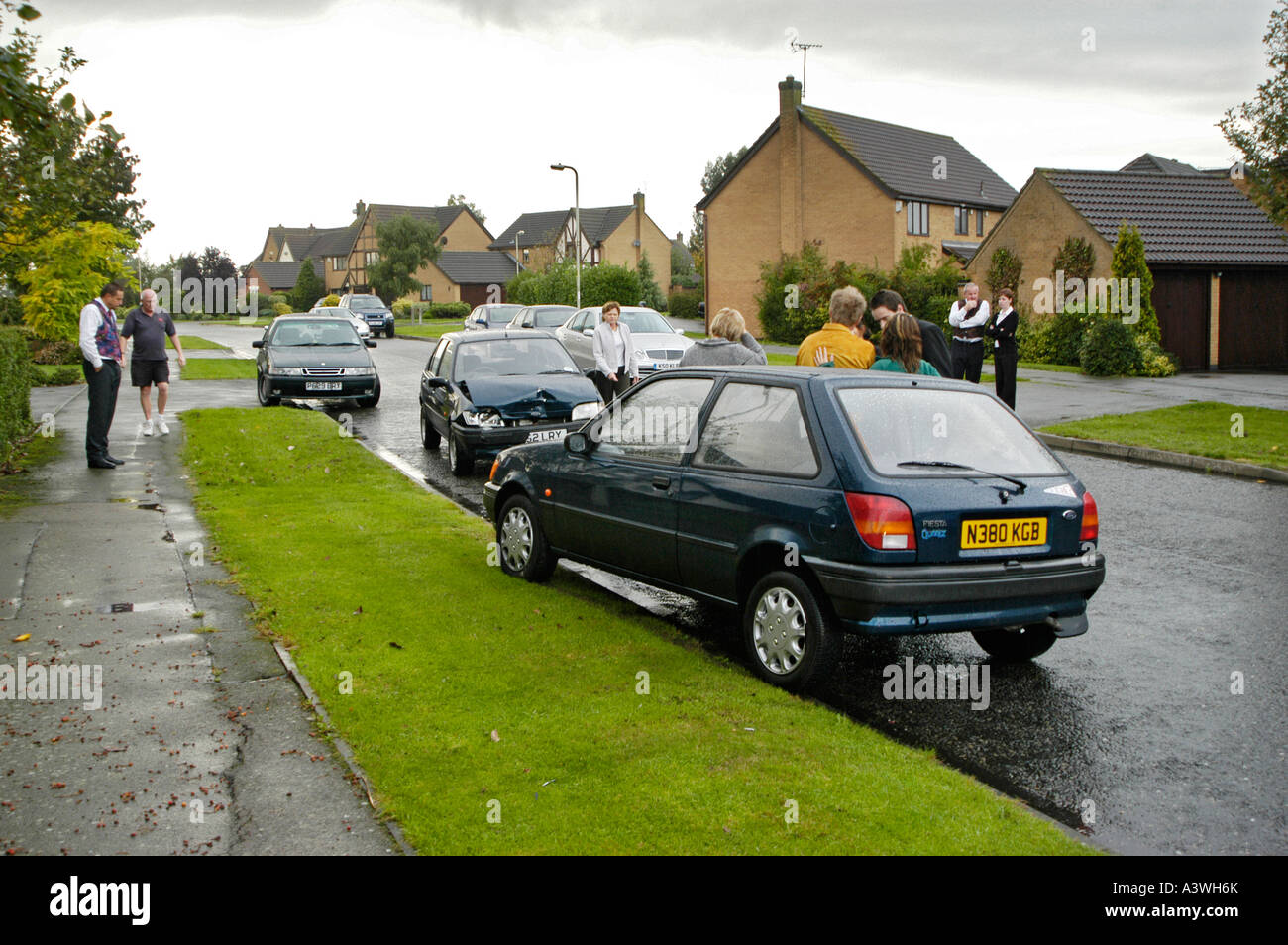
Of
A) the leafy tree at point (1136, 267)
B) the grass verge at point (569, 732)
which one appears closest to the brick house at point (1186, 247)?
the leafy tree at point (1136, 267)

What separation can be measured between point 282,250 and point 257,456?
137m

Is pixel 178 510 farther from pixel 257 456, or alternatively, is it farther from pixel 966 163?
pixel 966 163

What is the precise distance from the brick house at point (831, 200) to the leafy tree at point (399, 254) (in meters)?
34.7

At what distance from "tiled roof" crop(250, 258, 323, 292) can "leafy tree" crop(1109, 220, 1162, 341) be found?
364 feet

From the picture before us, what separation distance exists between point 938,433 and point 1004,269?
98.8ft

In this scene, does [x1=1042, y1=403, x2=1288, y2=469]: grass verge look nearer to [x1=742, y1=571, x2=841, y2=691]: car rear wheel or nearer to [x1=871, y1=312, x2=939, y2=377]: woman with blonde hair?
[x1=871, y1=312, x2=939, y2=377]: woman with blonde hair

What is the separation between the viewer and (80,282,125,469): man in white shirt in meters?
12.2

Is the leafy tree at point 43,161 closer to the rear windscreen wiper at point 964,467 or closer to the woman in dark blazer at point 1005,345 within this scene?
the rear windscreen wiper at point 964,467

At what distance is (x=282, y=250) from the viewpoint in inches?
5561

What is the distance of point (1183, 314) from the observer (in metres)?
29.9

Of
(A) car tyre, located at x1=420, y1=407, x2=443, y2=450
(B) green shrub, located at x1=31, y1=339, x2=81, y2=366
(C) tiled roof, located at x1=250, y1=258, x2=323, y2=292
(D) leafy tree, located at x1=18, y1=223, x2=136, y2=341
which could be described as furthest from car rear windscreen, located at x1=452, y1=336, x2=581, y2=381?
(C) tiled roof, located at x1=250, y1=258, x2=323, y2=292

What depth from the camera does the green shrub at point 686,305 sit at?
206 feet

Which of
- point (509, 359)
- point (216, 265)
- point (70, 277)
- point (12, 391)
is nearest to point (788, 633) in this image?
point (509, 359)
